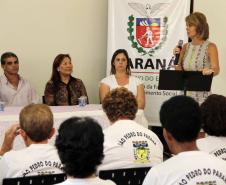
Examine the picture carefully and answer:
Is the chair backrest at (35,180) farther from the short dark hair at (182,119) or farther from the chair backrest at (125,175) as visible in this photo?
the short dark hair at (182,119)

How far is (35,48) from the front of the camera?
18.1 ft

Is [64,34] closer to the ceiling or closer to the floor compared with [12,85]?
closer to the ceiling

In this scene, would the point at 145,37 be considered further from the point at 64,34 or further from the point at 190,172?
the point at 190,172

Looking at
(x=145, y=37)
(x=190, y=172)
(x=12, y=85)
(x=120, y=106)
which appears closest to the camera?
(x=190, y=172)

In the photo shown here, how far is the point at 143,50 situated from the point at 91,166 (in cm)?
419

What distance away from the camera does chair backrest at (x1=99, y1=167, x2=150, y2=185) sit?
2111 millimetres

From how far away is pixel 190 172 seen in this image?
1610 millimetres

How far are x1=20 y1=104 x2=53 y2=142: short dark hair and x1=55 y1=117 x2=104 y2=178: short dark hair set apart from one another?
0.64 meters

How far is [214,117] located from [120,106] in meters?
0.67

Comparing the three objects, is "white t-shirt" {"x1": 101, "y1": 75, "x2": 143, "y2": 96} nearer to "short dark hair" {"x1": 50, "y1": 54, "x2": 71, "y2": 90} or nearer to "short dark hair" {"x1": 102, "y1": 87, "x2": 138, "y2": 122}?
"short dark hair" {"x1": 50, "y1": 54, "x2": 71, "y2": 90}

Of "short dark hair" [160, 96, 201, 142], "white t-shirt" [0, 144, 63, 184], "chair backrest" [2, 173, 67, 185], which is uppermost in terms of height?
"short dark hair" [160, 96, 201, 142]

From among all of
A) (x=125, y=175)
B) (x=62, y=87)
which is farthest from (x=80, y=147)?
(x=62, y=87)

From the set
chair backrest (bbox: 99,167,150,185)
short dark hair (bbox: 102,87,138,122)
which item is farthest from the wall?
chair backrest (bbox: 99,167,150,185)

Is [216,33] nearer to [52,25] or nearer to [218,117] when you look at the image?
[52,25]
